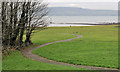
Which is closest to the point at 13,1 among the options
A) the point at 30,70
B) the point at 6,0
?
the point at 6,0

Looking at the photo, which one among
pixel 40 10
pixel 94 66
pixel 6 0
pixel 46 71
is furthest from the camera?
pixel 40 10

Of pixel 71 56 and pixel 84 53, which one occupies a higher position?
pixel 71 56

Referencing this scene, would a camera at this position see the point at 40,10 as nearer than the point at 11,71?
No

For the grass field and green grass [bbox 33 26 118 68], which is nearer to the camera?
the grass field

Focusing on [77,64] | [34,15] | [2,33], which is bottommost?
[77,64]

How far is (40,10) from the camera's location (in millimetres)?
47188

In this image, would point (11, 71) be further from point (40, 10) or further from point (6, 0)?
point (40, 10)

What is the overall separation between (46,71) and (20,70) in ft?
9.83

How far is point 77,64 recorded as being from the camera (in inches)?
952

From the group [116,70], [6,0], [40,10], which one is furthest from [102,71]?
[40,10]

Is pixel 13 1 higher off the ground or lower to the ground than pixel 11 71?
higher

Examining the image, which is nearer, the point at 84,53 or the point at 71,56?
the point at 71,56

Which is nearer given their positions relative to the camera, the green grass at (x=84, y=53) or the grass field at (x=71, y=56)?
the grass field at (x=71, y=56)

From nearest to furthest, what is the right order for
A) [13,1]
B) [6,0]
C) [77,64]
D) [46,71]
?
1. [46,71]
2. [77,64]
3. [6,0]
4. [13,1]
